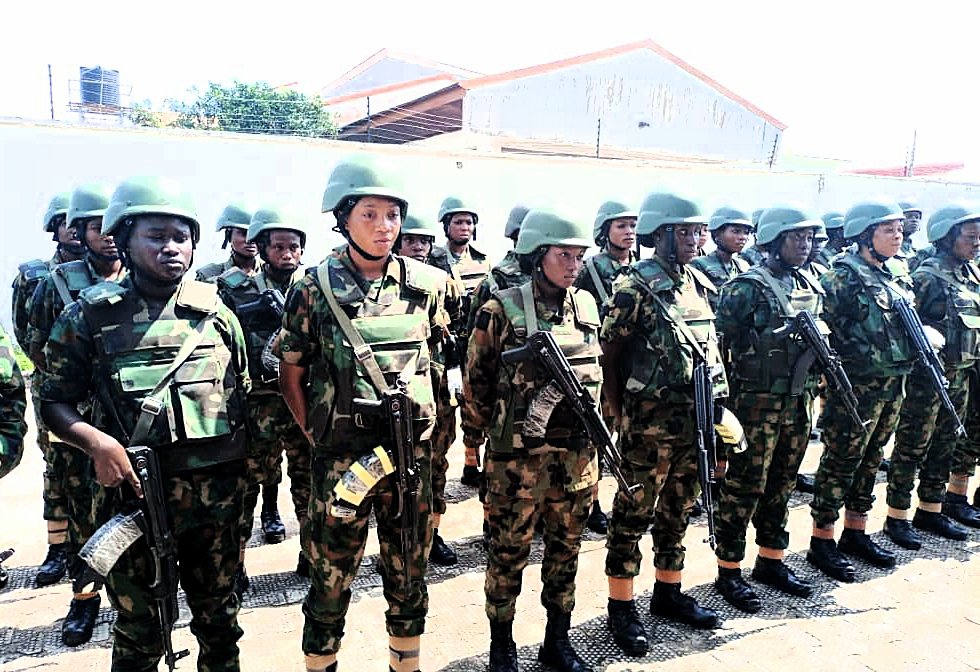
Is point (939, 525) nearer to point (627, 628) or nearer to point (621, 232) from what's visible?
point (627, 628)

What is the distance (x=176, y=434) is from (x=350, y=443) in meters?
0.71

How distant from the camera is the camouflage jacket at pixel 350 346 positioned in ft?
10.3

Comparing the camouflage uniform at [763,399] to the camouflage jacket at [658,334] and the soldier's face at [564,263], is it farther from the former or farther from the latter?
the soldier's face at [564,263]

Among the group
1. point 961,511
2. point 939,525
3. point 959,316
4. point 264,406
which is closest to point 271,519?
point 264,406

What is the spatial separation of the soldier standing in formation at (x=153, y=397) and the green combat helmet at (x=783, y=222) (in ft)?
11.7

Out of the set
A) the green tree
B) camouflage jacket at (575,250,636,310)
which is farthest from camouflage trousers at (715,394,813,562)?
the green tree

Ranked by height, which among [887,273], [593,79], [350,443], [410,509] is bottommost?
[410,509]

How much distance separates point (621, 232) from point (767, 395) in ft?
7.31

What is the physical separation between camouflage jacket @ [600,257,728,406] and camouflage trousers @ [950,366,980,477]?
130 inches

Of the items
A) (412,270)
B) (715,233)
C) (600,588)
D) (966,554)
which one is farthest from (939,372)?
(412,270)

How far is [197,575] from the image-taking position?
→ 305 centimetres

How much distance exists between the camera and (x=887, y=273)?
5309 mm

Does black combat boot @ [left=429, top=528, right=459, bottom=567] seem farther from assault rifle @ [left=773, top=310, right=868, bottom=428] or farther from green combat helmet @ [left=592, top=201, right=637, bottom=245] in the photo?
green combat helmet @ [left=592, top=201, right=637, bottom=245]

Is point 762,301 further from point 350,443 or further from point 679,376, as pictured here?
point 350,443
